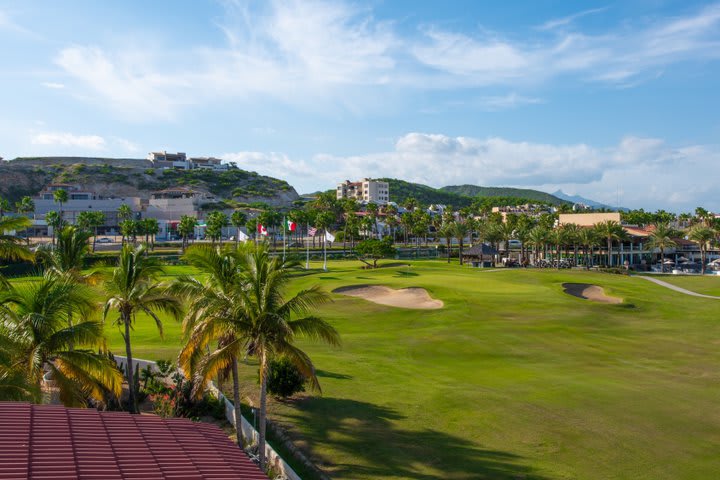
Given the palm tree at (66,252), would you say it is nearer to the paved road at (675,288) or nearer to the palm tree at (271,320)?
the palm tree at (271,320)

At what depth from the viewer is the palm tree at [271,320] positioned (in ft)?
53.9

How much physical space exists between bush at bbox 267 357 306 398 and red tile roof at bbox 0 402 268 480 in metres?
11.1

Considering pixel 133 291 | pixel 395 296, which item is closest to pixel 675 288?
pixel 395 296

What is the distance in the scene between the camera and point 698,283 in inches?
3012

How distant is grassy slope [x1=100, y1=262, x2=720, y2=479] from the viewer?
1834 cm

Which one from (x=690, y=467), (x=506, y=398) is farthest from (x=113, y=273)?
(x=690, y=467)

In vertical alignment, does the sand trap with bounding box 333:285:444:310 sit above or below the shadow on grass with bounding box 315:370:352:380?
above

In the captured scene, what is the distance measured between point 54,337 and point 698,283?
267 ft

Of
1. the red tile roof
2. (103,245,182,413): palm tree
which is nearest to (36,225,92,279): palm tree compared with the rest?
(103,245,182,413): palm tree

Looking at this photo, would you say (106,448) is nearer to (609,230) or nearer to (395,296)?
(395,296)

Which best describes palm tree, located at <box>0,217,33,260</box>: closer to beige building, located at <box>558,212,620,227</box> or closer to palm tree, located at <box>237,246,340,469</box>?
palm tree, located at <box>237,246,340,469</box>

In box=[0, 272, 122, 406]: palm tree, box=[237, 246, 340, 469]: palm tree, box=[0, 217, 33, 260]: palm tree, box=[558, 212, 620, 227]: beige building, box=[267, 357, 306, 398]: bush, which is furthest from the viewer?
box=[558, 212, 620, 227]: beige building

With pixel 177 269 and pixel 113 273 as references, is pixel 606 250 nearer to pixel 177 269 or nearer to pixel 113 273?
pixel 177 269

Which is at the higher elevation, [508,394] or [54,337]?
[54,337]
